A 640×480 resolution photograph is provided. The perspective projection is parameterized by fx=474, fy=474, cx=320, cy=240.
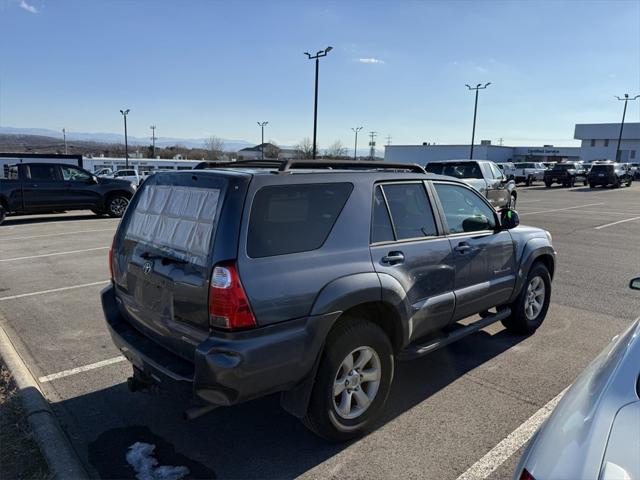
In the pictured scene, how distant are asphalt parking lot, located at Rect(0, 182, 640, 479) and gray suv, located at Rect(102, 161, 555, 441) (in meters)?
0.32

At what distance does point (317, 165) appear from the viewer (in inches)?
137

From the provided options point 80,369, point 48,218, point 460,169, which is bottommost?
point 48,218

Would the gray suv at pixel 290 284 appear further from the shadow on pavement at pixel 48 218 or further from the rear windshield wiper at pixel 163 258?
the shadow on pavement at pixel 48 218

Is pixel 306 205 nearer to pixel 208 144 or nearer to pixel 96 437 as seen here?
pixel 96 437

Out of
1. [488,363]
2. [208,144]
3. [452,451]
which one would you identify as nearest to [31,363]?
[452,451]

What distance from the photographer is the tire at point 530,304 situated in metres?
4.98

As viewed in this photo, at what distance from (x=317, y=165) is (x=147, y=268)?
1.39 meters

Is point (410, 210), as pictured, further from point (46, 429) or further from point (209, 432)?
point (46, 429)

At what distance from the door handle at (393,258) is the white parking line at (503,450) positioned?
137 cm

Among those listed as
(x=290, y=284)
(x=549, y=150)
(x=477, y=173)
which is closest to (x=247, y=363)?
(x=290, y=284)

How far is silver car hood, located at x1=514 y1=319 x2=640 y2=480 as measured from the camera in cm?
149

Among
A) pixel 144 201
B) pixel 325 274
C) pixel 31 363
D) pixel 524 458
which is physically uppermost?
pixel 144 201

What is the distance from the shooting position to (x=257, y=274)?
265 centimetres

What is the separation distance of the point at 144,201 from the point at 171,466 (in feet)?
6.06
